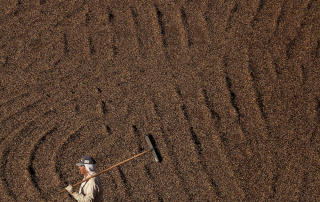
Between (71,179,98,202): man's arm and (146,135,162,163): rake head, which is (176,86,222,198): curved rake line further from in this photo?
(71,179,98,202): man's arm

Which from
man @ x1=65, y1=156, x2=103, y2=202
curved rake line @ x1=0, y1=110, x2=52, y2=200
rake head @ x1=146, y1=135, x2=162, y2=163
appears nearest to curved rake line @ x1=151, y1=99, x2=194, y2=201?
rake head @ x1=146, y1=135, x2=162, y2=163

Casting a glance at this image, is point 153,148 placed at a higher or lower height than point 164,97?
lower

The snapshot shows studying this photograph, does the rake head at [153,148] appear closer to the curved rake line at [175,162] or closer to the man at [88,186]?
the curved rake line at [175,162]

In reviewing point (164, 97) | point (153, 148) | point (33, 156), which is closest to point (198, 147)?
point (153, 148)

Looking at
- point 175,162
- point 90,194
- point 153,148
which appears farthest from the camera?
point 175,162

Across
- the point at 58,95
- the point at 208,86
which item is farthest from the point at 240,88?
the point at 58,95

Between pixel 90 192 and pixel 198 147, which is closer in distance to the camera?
pixel 90 192

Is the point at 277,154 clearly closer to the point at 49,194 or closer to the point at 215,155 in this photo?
the point at 215,155

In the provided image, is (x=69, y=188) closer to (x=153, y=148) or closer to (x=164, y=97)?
(x=153, y=148)

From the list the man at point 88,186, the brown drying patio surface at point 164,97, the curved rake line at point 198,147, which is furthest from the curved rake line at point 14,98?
the curved rake line at point 198,147
